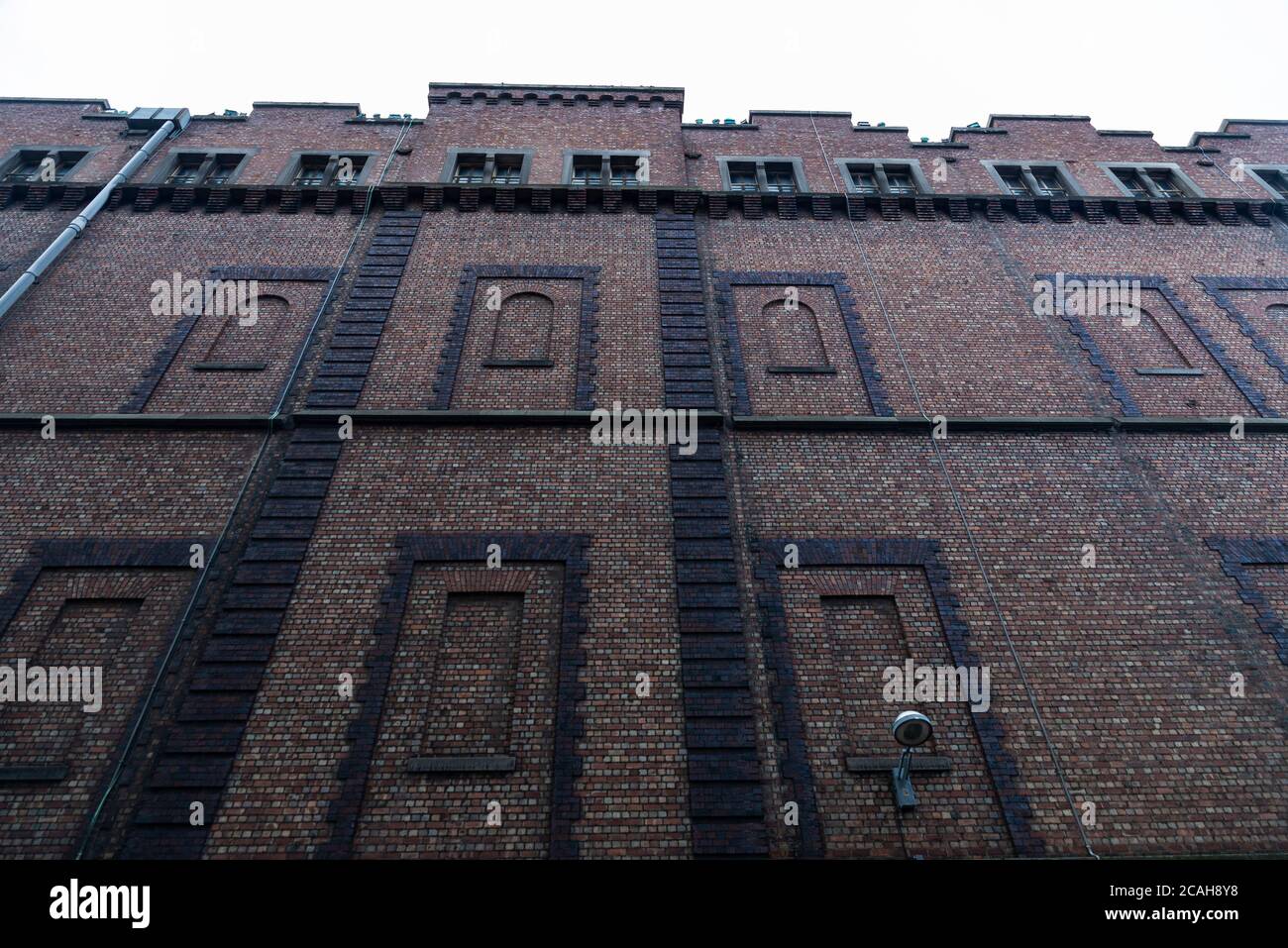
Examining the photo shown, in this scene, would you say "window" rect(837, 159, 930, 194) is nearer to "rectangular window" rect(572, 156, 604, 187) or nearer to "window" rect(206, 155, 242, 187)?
"rectangular window" rect(572, 156, 604, 187)

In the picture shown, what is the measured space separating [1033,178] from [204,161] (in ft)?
71.5

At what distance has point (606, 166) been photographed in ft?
56.7

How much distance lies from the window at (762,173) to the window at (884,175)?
1.34 metres

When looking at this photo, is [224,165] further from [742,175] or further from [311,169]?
[742,175]

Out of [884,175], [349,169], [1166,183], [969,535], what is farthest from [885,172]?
[349,169]

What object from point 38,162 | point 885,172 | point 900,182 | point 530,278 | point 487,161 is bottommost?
point 530,278

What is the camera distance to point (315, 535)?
1016cm

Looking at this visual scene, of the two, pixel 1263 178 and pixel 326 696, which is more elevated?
pixel 1263 178

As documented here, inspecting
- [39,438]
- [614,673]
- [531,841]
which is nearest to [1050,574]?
[614,673]

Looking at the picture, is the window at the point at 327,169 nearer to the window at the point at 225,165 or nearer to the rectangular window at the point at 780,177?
the window at the point at 225,165

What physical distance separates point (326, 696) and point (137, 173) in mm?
15564

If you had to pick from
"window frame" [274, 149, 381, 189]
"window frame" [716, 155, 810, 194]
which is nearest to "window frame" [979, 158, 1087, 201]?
"window frame" [716, 155, 810, 194]
